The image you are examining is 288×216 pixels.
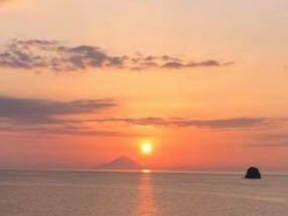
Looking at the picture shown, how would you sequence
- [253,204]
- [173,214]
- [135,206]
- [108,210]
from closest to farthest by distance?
[173,214] < [108,210] < [135,206] < [253,204]

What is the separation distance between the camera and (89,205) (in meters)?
135

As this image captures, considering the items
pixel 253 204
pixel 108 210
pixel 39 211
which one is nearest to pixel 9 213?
pixel 39 211

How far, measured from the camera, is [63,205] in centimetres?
13450

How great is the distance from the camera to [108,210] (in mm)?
121875

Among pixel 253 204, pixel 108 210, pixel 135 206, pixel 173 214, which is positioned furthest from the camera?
pixel 253 204

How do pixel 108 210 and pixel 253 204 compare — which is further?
pixel 253 204

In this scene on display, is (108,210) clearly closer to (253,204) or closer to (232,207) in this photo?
(232,207)

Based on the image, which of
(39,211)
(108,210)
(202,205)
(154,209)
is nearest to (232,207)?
(202,205)

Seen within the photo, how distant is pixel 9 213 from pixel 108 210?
1900 cm

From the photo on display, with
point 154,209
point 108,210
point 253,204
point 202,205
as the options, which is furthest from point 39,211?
point 253,204

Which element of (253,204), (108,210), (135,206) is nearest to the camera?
(108,210)

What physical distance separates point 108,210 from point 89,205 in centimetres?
1427

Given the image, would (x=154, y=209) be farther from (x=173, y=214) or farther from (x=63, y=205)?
(x=63, y=205)

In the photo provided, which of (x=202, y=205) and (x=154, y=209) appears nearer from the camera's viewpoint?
(x=154, y=209)
